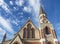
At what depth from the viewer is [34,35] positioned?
3512cm

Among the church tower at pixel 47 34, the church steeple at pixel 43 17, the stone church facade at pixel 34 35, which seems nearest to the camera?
the stone church facade at pixel 34 35

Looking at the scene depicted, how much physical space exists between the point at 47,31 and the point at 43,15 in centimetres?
804

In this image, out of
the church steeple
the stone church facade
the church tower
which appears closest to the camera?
the stone church facade

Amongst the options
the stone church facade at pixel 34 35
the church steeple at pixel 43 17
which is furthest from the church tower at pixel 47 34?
the church steeple at pixel 43 17

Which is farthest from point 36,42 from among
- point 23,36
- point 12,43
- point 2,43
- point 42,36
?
point 2,43

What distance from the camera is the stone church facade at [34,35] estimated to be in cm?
3215

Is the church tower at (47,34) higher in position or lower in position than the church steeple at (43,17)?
lower

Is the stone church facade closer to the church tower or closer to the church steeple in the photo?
the church tower

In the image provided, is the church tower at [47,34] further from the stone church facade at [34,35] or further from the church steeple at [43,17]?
the church steeple at [43,17]

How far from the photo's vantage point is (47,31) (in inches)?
1400

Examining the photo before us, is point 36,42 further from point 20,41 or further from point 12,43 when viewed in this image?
point 12,43

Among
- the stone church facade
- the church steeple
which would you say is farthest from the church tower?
the church steeple

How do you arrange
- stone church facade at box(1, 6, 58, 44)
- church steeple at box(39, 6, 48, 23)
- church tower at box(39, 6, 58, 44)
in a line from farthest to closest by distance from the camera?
church steeple at box(39, 6, 48, 23) < church tower at box(39, 6, 58, 44) < stone church facade at box(1, 6, 58, 44)

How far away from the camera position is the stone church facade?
32150 mm
